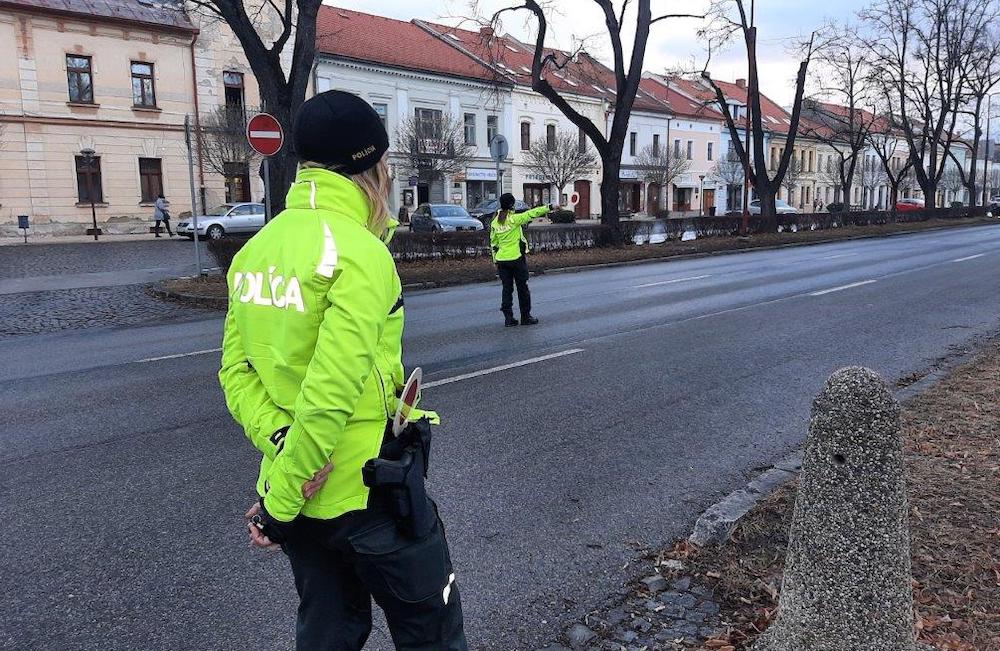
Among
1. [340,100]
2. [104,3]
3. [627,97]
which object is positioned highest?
[104,3]

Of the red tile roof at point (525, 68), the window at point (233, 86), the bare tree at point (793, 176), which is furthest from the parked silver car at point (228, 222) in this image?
the bare tree at point (793, 176)

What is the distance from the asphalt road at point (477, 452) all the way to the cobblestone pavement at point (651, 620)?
13 cm

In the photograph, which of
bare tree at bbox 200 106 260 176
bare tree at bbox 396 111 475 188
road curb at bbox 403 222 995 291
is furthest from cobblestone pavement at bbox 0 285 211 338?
bare tree at bbox 396 111 475 188

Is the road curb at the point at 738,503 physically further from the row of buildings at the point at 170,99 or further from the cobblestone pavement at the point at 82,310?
the row of buildings at the point at 170,99

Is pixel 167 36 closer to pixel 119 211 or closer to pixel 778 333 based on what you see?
pixel 119 211

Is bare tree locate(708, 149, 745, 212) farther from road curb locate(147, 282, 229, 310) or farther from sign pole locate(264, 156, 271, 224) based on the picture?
road curb locate(147, 282, 229, 310)

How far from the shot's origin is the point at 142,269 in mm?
19766

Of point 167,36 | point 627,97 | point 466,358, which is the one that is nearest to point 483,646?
point 466,358

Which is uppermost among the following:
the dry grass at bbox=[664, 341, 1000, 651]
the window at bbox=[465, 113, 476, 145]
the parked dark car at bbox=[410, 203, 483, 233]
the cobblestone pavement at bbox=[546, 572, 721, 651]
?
the window at bbox=[465, 113, 476, 145]

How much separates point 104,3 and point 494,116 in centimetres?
2315

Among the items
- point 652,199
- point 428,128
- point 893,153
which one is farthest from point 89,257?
point 893,153

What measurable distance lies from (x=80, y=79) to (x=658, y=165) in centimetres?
3948

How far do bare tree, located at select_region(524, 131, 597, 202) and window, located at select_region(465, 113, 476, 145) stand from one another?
153 inches

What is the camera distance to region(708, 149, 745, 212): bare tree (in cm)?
6488
